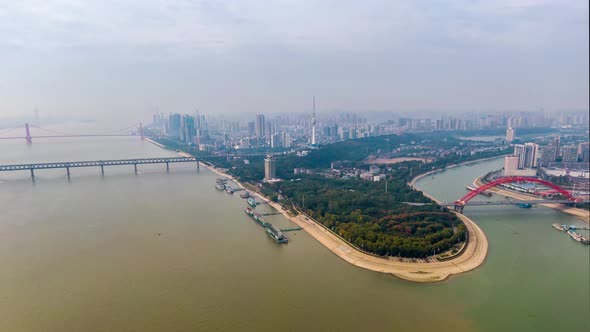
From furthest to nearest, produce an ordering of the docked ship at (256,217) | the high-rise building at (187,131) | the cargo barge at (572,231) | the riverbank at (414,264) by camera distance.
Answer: the high-rise building at (187,131)
the docked ship at (256,217)
the cargo barge at (572,231)
the riverbank at (414,264)

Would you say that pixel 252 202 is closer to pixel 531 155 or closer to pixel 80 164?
pixel 80 164

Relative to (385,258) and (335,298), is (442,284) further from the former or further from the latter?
(335,298)

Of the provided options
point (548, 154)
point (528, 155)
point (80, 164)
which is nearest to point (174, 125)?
point (80, 164)

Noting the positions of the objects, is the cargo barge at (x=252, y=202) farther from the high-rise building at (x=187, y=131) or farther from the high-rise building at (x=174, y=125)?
the high-rise building at (x=174, y=125)

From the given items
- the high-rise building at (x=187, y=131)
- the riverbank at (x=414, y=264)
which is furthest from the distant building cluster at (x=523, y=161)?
the high-rise building at (x=187, y=131)

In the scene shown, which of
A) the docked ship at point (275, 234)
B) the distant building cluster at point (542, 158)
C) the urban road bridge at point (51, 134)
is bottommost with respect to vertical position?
the docked ship at point (275, 234)

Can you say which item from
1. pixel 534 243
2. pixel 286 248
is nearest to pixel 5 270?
pixel 286 248

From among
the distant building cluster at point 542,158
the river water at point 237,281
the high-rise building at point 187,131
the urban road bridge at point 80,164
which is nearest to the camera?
the river water at point 237,281

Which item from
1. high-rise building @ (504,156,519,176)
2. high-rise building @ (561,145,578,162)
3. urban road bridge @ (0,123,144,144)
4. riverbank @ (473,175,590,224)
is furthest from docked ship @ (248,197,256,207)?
urban road bridge @ (0,123,144,144)

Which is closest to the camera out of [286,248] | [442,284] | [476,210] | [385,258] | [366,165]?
[442,284]
